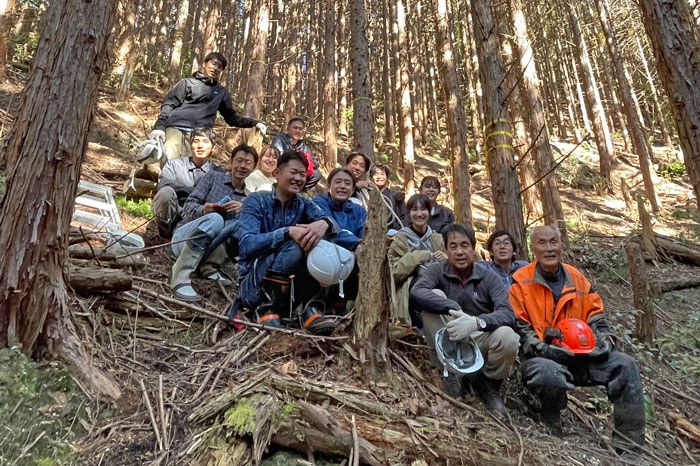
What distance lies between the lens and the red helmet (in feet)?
9.66

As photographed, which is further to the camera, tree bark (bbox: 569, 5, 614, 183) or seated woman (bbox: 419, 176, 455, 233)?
tree bark (bbox: 569, 5, 614, 183)

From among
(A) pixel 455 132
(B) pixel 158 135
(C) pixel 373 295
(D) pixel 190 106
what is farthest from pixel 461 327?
(A) pixel 455 132

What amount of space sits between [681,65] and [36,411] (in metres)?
4.41

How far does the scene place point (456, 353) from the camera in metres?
2.88

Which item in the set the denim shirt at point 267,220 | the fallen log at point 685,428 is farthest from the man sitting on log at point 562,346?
the denim shirt at point 267,220

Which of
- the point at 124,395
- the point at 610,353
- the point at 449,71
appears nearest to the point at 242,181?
the point at 124,395

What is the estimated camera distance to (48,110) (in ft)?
7.88

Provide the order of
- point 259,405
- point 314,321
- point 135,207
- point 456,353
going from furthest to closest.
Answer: point 135,207
point 314,321
point 456,353
point 259,405

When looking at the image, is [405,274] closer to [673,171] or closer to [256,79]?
[256,79]

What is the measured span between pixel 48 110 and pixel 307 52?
19651mm

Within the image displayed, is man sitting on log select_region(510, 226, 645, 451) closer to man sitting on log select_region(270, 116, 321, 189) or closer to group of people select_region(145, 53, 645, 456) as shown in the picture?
group of people select_region(145, 53, 645, 456)

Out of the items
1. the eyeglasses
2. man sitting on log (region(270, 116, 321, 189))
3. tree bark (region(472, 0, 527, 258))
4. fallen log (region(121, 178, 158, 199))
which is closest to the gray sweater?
tree bark (region(472, 0, 527, 258))

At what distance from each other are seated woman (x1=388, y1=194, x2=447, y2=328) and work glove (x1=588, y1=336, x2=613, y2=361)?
1.24 m

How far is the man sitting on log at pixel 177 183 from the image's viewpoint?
436 centimetres
